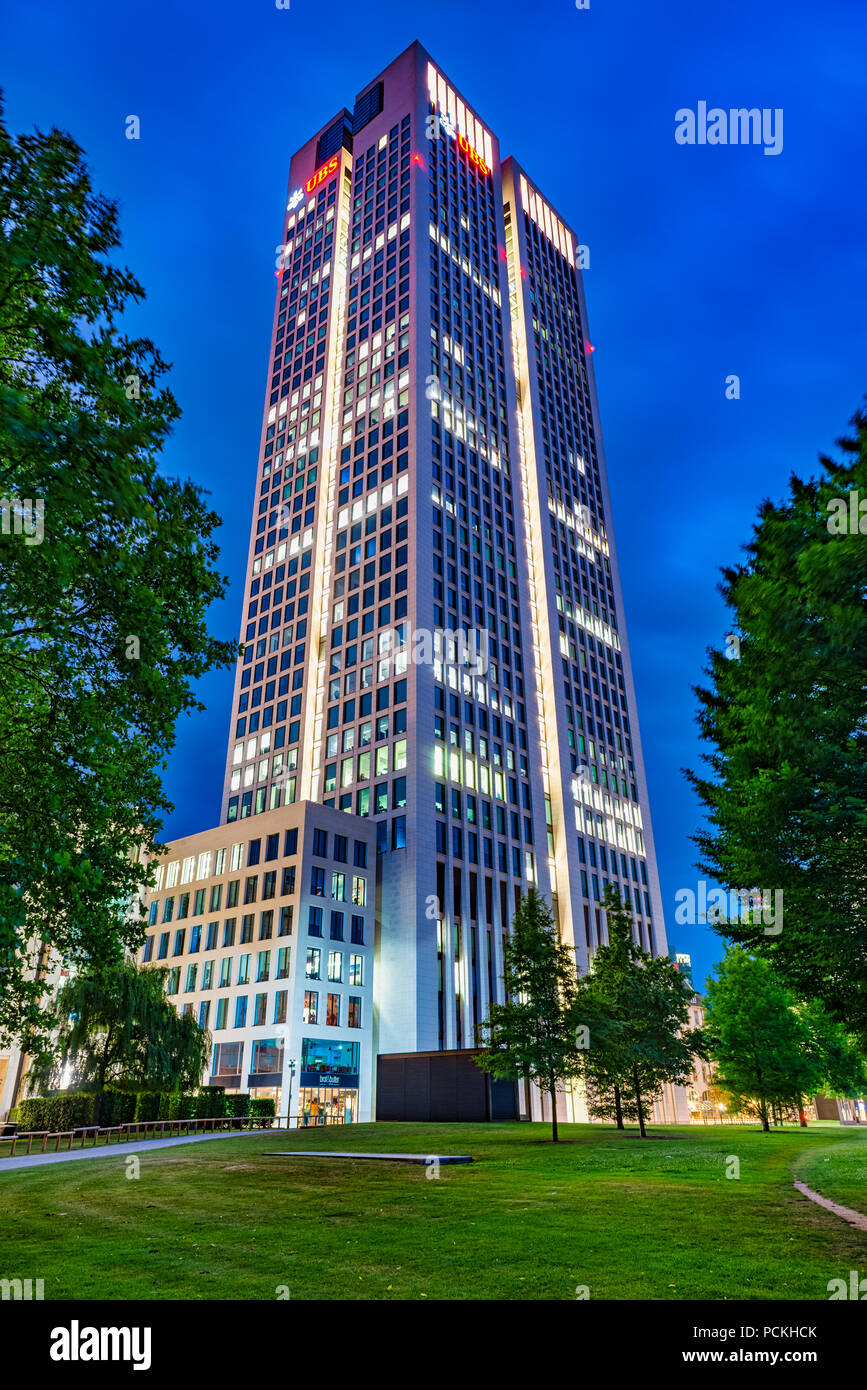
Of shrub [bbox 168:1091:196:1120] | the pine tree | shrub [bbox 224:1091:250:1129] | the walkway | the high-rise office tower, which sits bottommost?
shrub [bbox 224:1091:250:1129]

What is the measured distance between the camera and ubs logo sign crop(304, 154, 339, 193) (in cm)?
11675

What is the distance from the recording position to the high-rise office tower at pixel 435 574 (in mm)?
74562

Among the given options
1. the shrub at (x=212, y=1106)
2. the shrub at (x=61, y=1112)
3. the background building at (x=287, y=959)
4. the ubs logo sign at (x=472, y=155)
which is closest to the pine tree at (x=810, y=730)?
the shrub at (x=61, y=1112)

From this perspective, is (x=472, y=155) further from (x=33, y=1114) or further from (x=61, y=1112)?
(x=33, y=1114)

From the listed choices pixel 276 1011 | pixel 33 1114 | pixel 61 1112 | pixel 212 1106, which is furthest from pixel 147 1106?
pixel 276 1011

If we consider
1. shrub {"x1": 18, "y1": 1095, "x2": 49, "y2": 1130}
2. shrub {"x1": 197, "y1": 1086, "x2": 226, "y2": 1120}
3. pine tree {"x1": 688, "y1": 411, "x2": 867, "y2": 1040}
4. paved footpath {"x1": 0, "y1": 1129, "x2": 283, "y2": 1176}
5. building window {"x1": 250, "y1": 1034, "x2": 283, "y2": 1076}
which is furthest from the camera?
building window {"x1": 250, "y1": 1034, "x2": 283, "y2": 1076}

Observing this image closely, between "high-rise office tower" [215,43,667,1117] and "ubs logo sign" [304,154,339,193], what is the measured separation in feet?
1.71

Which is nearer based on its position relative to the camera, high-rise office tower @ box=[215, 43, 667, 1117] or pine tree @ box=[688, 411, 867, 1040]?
pine tree @ box=[688, 411, 867, 1040]

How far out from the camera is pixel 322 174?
118938 mm

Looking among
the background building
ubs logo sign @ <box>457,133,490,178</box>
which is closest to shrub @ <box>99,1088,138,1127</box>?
the background building

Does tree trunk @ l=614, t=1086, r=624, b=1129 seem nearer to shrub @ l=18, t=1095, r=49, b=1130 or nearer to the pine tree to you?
the pine tree

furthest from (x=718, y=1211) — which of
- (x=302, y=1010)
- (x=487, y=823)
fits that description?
(x=487, y=823)

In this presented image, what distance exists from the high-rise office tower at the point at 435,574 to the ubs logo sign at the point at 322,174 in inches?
20.5

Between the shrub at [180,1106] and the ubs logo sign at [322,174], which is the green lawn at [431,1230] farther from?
the ubs logo sign at [322,174]
